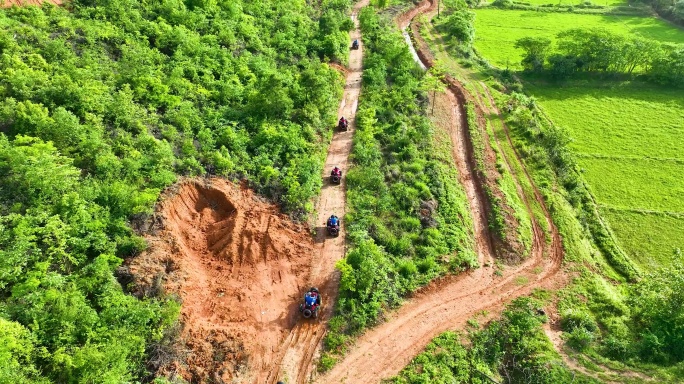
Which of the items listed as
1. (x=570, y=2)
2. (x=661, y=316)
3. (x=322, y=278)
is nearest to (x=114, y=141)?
(x=322, y=278)

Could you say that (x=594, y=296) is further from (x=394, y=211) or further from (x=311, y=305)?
Answer: (x=311, y=305)

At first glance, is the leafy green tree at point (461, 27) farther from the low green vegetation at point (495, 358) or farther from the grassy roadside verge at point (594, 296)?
the low green vegetation at point (495, 358)

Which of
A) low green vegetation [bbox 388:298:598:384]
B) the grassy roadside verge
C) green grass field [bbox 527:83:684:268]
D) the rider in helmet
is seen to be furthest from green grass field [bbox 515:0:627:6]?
the rider in helmet

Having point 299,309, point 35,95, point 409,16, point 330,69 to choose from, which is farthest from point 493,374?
point 409,16

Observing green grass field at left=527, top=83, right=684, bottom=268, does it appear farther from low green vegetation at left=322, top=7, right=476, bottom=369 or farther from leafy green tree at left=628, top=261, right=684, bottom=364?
low green vegetation at left=322, top=7, right=476, bottom=369

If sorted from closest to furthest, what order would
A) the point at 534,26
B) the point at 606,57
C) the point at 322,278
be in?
the point at 322,278
the point at 606,57
the point at 534,26

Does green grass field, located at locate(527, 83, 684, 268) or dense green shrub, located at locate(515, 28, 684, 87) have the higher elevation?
dense green shrub, located at locate(515, 28, 684, 87)

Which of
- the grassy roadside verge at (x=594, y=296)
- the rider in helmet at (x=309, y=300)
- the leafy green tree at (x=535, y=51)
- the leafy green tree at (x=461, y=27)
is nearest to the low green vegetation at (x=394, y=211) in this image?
the rider in helmet at (x=309, y=300)
